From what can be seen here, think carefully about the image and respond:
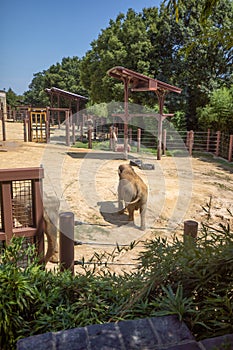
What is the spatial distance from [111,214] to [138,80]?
6.65 m

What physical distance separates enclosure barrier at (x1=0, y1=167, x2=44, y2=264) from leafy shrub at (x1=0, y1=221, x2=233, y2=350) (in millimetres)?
852

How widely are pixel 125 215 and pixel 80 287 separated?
4.09m


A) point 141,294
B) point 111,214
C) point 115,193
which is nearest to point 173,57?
point 115,193

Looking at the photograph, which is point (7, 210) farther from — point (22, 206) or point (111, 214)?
point (111, 214)

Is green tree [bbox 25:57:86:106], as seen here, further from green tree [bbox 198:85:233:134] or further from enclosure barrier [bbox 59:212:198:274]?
enclosure barrier [bbox 59:212:198:274]

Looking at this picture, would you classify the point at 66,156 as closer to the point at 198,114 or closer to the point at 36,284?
the point at 198,114

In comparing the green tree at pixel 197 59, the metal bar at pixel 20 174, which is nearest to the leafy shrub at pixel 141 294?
the metal bar at pixel 20 174

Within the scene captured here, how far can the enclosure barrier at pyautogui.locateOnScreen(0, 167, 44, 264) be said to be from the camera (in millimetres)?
2539

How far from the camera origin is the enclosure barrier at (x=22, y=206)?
2.54m

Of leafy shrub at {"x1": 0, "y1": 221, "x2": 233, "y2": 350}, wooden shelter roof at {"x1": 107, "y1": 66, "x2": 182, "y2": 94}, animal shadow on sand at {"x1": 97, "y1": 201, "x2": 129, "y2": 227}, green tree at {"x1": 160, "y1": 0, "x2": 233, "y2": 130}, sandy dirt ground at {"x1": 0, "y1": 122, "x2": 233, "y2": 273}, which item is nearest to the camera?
leafy shrub at {"x1": 0, "y1": 221, "x2": 233, "y2": 350}

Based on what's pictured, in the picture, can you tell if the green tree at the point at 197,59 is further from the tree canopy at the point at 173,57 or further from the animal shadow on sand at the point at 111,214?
the animal shadow on sand at the point at 111,214

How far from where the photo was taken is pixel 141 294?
1508mm

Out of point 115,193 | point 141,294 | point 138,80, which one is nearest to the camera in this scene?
point 141,294

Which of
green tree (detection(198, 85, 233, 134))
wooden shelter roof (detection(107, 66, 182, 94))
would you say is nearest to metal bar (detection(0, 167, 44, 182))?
wooden shelter roof (detection(107, 66, 182, 94))
